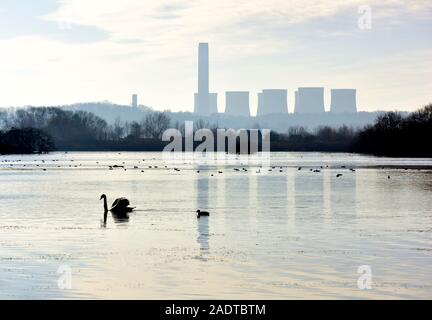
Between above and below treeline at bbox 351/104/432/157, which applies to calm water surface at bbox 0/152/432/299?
below

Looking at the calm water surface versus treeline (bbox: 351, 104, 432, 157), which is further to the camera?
treeline (bbox: 351, 104, 432, 157)

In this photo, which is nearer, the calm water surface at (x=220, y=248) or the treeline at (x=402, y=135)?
the calm water surface at (x=220, y=248)

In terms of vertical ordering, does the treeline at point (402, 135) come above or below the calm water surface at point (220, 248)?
above

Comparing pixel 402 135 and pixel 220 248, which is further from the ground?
pixel 402 135

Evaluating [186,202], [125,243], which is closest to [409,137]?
[186,202]

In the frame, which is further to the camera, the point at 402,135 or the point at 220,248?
the point at 402,135

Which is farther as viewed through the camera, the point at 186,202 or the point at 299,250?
the point at 186,202
